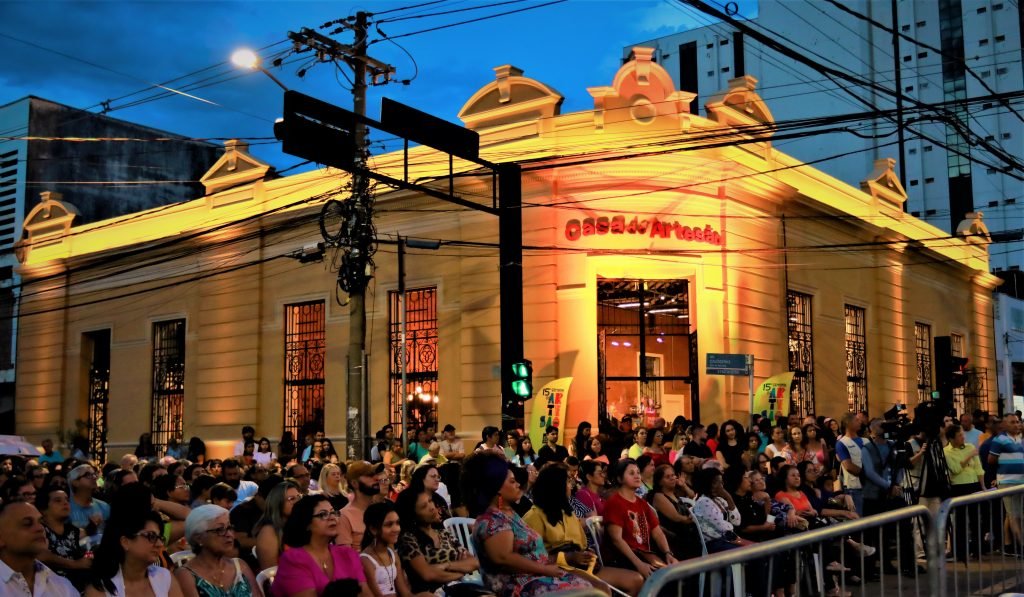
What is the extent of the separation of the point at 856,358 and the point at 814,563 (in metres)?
21.3

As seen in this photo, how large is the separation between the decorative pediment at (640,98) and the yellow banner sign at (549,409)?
504 cm

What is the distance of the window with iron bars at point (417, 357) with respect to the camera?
21.5 m

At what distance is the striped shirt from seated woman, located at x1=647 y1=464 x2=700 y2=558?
574 cm

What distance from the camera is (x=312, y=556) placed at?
6027 millimetres

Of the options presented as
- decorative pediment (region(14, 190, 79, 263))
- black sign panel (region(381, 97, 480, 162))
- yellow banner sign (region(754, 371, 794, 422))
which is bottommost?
yellow banner sign (region(754, 371, 794, 422))

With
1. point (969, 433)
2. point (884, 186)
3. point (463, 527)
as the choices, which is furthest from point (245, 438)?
point (884, 186)

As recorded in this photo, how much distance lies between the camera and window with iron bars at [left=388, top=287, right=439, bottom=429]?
70.6ft

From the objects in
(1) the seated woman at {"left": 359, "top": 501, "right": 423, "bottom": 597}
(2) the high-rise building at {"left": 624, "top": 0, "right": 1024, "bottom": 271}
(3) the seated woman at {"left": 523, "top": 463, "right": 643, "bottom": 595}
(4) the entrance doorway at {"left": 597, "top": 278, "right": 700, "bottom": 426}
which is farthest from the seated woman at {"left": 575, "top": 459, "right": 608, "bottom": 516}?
(2) the high-rise building at {"left": 624, "top": 0, "right": 1024, "bottom": 271}

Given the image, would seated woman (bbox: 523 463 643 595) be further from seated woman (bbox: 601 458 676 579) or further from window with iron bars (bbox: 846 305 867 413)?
window with iron bars (bbox: 846 305 867 413)

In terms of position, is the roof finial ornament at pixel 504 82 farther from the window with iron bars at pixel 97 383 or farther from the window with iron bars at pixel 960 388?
the window with iron bars at pixel 960 388

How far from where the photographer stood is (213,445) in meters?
24.9

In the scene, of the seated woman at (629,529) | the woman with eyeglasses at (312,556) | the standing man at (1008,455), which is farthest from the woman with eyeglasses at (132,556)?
Result: the standing man at (1008,455)

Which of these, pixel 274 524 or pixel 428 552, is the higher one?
pixel 274 524

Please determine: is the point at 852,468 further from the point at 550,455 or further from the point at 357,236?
the point at 357,236
